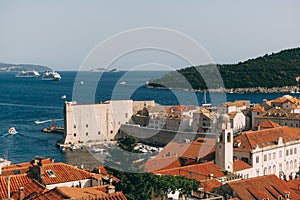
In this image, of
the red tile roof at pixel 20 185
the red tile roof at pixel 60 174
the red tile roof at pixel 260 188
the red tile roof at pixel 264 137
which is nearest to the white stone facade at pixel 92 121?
the red tile roof at pixel 264 137

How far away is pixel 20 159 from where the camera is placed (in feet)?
101

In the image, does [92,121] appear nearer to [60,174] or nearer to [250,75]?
[60,174]

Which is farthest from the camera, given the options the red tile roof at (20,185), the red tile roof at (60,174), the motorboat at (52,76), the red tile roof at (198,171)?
the motorboat at (52,76)

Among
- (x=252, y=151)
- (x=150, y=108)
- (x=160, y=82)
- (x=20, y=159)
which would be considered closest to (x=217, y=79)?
(x=160, y=82)

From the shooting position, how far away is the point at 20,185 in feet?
38.8

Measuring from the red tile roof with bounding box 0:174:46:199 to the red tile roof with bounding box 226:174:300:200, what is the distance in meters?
5.47

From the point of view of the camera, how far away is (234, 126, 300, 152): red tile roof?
21859 millimetres

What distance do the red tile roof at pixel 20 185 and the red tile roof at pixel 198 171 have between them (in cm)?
590

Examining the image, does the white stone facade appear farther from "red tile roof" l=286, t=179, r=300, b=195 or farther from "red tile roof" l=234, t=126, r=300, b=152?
"red tile roof" l=286, t=179, r=300, b=195

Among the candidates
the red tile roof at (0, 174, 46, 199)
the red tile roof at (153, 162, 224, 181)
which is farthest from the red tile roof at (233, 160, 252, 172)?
the red tile roof at (0, 174, 46, 199)

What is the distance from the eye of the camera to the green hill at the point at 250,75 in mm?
100250

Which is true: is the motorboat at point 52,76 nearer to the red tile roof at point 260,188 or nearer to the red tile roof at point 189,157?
the red tile roof at point 189,157

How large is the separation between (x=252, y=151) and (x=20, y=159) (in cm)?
1543

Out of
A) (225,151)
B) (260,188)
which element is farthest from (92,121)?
(260,188)
